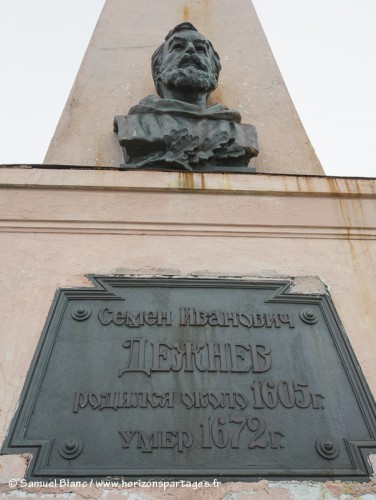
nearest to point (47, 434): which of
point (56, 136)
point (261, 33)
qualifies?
point (56, 136)

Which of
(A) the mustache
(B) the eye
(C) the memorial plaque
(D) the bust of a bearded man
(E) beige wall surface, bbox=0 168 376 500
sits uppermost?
(B) the eye

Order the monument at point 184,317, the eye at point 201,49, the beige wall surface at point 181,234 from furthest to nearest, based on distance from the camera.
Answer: the eye at point 201,49 < the beige wall surface at point 181,234 < the monument at point 184,317

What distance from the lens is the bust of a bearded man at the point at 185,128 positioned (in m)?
3.39

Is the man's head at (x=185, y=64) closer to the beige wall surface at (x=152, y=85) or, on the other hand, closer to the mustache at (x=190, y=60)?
the mustache at (x=190, y=60)

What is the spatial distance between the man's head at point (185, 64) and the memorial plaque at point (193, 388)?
6.29 ft

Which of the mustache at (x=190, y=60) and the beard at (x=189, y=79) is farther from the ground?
the mustache at (x=190, y=60)

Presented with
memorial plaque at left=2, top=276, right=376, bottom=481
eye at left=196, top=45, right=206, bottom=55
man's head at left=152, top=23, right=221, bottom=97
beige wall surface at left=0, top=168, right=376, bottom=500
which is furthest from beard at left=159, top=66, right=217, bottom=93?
memorial plaque at left=2, top=276, right=376, bottom=481

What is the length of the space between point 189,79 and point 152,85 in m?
0.76

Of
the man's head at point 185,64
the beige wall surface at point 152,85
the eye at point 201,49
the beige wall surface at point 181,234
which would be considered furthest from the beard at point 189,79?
the beige wall surface at point 181,234

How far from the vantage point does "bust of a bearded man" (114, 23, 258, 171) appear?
3393mm

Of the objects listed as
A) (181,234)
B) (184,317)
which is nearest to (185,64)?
(181,234)

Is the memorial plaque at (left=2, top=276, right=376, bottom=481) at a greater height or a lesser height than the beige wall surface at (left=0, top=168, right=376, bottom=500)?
lesser

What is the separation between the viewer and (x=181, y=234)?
9.42 ft

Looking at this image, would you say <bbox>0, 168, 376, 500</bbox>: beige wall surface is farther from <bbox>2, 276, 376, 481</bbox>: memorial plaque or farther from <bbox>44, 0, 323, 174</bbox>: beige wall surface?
<bbox>44, 0, 323, 174</bbox>: beige wall surface
